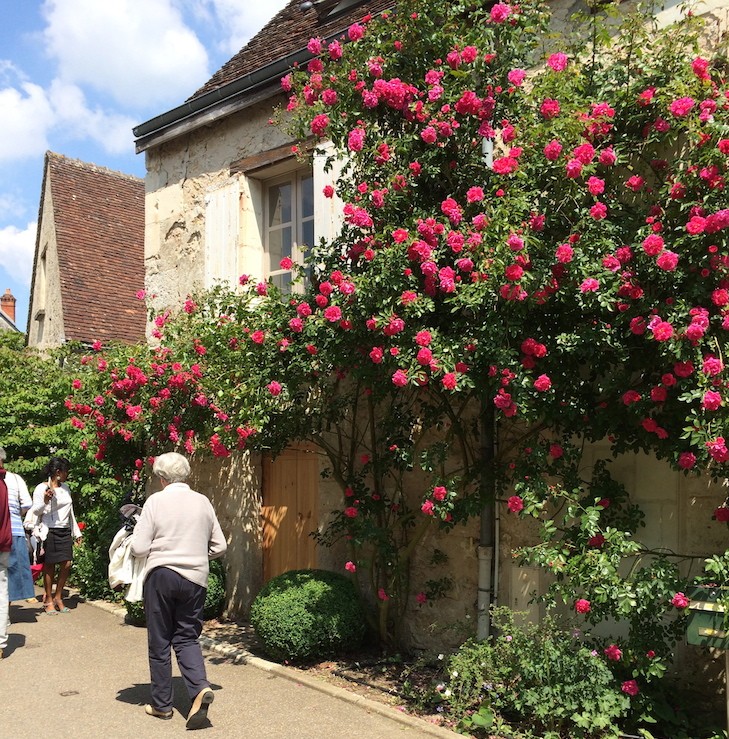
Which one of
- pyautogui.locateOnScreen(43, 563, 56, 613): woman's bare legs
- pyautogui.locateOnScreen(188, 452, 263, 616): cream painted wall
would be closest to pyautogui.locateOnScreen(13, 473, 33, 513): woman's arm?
pyautogui.locateOnScreen(43, 563, 56, 613): woman's bare legs

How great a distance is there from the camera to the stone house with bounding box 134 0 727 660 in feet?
20.4

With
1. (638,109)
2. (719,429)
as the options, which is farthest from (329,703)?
(638,109)

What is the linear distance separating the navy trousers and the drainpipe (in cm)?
193

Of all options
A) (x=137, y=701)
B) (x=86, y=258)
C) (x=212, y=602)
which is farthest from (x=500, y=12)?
(x=86, y=258)

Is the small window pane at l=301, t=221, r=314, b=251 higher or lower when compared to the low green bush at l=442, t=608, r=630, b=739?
higher

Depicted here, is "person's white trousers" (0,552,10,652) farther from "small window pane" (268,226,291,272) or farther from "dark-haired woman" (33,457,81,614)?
"small window pane" (268,226,291,272)

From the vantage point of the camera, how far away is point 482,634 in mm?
5516

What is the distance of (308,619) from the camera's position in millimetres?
6012

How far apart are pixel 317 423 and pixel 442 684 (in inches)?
92.5

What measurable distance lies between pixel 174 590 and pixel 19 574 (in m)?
3.27

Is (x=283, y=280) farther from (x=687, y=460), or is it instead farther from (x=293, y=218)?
(x=687, y=460)

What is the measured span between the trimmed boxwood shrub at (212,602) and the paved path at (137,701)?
514 mm

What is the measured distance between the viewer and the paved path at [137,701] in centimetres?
468

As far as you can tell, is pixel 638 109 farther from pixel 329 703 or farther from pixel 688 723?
pixel 329 703
